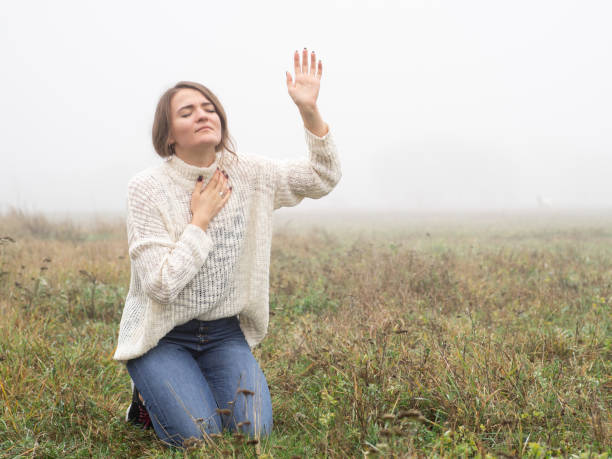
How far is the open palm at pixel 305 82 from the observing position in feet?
8.77

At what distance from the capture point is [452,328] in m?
3.82

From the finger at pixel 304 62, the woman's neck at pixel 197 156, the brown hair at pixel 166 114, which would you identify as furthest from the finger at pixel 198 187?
the finger at pixel 304 62

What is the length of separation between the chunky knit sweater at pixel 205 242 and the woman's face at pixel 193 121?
0.17 m

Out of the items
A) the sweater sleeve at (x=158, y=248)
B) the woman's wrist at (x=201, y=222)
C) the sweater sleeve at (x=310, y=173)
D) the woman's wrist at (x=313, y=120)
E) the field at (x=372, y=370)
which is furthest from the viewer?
the sweater sleeve at (x=310, y=173)

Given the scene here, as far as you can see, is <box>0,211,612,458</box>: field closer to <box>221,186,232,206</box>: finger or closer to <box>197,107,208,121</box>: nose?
<box>221,186,232,206</box>: finger

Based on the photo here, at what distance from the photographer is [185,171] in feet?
9.09

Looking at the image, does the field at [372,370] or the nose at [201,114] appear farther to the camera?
the nose at [201,114]

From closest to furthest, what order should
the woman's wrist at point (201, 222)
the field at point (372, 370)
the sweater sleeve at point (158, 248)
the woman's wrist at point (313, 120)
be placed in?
1. the field at point (372, 370)
2. the sweater sleeve at point (158, 248)
3. the woman's wrist at point (201, 222)
4. the woman's wrist at point (313, 120)

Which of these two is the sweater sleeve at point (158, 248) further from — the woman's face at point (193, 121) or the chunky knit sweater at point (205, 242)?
the woman's face at point (193, 121)

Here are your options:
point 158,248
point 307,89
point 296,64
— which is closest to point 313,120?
point 307,89

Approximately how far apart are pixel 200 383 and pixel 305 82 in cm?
191

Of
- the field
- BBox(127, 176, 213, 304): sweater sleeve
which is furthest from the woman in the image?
the field

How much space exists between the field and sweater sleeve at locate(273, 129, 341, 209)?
1.07 metres

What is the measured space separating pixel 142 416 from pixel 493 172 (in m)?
93.8
